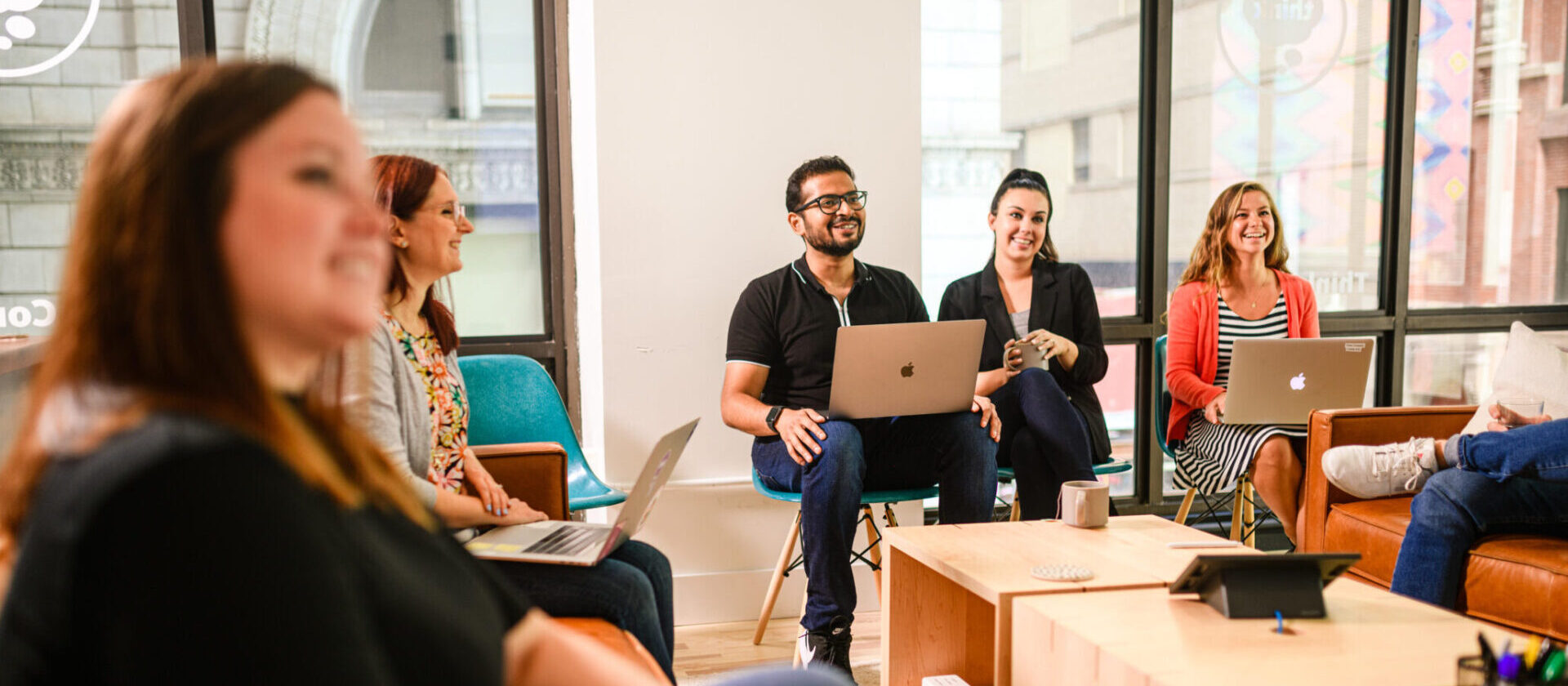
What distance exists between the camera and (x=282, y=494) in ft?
1.74

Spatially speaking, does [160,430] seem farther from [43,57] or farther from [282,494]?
[43,57]

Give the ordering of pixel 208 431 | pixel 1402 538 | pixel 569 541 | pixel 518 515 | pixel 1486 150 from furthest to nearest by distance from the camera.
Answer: pixel 1486 150 < pixel 1402 538 < pixel 518 515 < pixel 569 541 < pixel 208 431

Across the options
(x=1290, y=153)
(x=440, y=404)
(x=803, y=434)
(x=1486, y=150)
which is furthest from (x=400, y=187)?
(x=1486, y=150)

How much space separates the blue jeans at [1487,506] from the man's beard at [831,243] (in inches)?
56.9

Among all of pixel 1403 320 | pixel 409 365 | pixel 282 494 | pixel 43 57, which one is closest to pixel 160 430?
pixel 282 494

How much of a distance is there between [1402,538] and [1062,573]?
1109 mm

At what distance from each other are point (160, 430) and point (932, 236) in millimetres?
3301

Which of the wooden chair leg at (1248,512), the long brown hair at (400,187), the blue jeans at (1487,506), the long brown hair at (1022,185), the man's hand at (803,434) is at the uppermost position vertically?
the long brown hair at (1022,185)

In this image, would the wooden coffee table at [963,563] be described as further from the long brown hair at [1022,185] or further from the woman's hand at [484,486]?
the long brown hair at [1022,185]

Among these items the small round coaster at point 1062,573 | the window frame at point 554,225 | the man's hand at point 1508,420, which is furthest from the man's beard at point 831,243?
the man's hand at point 1508,420

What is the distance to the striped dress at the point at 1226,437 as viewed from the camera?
116 inches

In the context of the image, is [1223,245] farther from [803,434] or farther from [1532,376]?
[803,434]

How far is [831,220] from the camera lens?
2801 mm

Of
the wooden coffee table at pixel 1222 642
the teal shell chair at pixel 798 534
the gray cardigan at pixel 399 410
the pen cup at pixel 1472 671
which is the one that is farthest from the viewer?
the teal shell chair at pixel 798 534
